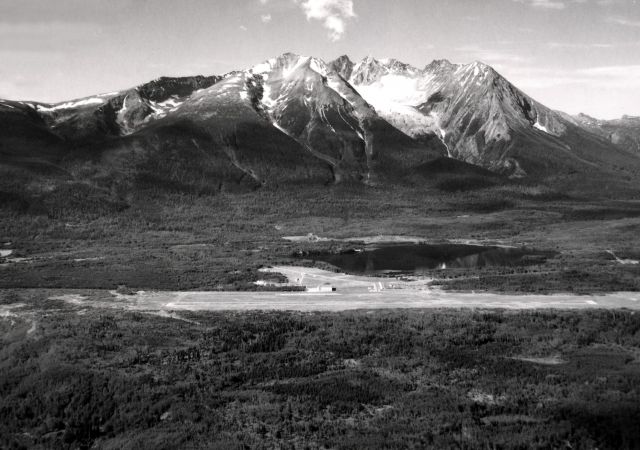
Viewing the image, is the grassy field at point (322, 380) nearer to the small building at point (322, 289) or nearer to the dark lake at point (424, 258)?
the small building at point (322, 289)

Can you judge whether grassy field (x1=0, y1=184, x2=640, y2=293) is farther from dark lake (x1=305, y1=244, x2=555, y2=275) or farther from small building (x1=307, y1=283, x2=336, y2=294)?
small building (x1=307, y1=283, x2=336, y2=294)

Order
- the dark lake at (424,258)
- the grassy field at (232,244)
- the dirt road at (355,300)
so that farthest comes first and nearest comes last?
the dark lake at (424,258) < the grassy field at (232,244) < the dirt road at (355,300)

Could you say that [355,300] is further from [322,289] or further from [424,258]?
[424,258]

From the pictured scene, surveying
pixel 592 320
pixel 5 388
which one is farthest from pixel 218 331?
pixel 592 320

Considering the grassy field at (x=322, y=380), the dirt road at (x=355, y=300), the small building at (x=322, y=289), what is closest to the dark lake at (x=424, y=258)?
the small building at (x=322, y=289)

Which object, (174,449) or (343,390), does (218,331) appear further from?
(174,449)

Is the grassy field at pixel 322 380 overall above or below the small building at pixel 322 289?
below

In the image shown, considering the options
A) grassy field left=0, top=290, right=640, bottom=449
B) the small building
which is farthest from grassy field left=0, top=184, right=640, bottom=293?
grassy field left=0, top=290, right=640, bottom=449
